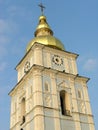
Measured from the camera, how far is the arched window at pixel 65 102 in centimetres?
3438

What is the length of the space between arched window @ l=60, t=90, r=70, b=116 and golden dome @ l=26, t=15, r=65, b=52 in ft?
21.6

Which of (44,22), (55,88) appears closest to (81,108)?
(55,88)

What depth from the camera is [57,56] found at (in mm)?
38688

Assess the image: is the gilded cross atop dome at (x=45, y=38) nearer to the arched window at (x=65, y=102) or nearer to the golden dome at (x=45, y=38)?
the golden dome at (x=45, y=38)

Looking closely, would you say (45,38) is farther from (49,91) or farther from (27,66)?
(49,91)

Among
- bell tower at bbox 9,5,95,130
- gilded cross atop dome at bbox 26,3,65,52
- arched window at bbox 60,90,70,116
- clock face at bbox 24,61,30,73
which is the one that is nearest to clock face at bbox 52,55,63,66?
bell tower at bbox 9,5,95,130

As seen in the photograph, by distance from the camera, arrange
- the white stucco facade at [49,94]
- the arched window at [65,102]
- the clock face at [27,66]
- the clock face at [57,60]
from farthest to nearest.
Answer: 1. the clock face at [27,66]
2. the clock face at [57,60]
3. the arched window at [65,102]
4. the white stucco facade at [49,94]

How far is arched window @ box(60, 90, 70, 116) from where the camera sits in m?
34.4

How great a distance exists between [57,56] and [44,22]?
25.4ft

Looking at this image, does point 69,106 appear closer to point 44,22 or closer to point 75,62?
point 75,62

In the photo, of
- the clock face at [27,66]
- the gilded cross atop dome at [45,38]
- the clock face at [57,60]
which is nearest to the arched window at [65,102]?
the clock face at [57,60]

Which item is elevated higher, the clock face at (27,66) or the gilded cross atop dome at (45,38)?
the gilded cross atop dome at (45,38)

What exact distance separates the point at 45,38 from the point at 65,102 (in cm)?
894

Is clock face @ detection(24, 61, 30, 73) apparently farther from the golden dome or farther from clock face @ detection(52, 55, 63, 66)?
clock face @ detection(52, 55, 63, 66)
